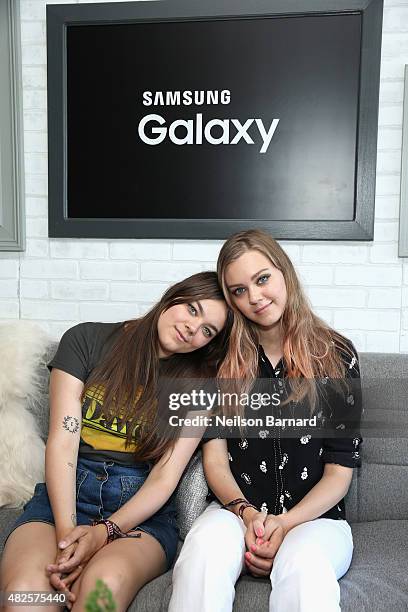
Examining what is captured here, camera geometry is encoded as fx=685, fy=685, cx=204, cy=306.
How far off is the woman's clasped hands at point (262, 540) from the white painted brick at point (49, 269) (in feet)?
3.79

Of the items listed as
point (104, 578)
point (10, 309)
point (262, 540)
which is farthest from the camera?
point (10, 309)

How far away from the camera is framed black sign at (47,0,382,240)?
2203 millimetres

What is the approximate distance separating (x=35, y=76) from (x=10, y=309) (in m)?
0.82

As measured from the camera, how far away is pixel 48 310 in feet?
8.05

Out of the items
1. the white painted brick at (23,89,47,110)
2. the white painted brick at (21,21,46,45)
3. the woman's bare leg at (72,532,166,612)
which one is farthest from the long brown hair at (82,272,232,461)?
the white painted brick at (21,21,46,45)

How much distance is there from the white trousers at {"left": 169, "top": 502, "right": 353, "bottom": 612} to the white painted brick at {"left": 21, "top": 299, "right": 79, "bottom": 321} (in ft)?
3.46

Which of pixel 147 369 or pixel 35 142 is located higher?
pixel 35 142

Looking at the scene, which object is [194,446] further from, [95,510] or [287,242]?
[287,242]

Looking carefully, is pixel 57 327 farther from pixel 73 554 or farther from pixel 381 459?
pixel 381 459

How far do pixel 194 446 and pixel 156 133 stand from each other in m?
1.08

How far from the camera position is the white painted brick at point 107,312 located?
7.87 feet

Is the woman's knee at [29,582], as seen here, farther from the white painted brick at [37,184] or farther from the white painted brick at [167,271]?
the white painted brick at [37,184]

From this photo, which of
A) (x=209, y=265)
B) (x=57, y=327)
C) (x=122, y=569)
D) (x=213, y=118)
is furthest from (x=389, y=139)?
(x=122, y=569)

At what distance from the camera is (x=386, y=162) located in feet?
7.26
